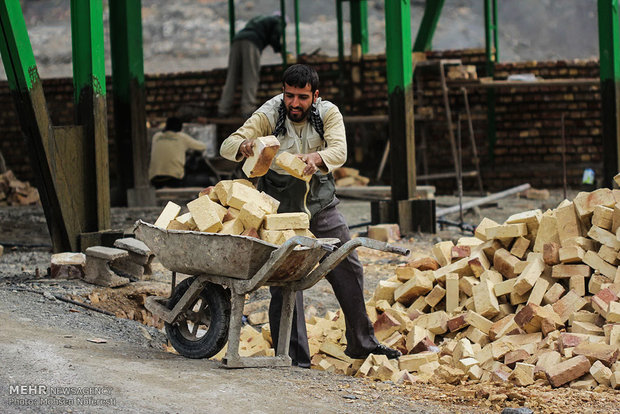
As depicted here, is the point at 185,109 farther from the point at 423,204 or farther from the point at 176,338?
the point at 176,338

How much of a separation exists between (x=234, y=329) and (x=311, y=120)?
3.85 feet

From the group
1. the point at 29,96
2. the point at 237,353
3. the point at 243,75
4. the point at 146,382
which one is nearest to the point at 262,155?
the point at 237,353

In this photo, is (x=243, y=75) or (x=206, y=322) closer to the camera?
(x=206, y=322)

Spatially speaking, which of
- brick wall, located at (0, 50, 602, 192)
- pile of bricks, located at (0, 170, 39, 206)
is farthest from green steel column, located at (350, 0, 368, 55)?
pile of bricks, located at (0, 170, 39, 206)

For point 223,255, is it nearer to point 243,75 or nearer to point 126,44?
point 126,44

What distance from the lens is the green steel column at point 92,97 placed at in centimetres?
656

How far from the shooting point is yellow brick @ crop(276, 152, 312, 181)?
4.17 m

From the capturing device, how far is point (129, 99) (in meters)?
10.4

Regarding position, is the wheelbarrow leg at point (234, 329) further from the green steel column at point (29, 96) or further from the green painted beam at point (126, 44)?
the green painted beam at point (126, 44)

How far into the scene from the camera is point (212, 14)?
2139 cm

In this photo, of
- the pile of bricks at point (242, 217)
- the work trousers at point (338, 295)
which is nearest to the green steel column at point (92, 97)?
the pile of bricks at point (242, 217)

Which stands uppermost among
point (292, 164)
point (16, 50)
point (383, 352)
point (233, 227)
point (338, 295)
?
point (16, 50)

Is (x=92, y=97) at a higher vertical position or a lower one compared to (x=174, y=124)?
higher

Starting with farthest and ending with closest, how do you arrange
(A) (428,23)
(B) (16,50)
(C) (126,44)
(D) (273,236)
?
(A) (428,23)
(C) (126,44)
(B) (16,50)
(D) (273,236)
